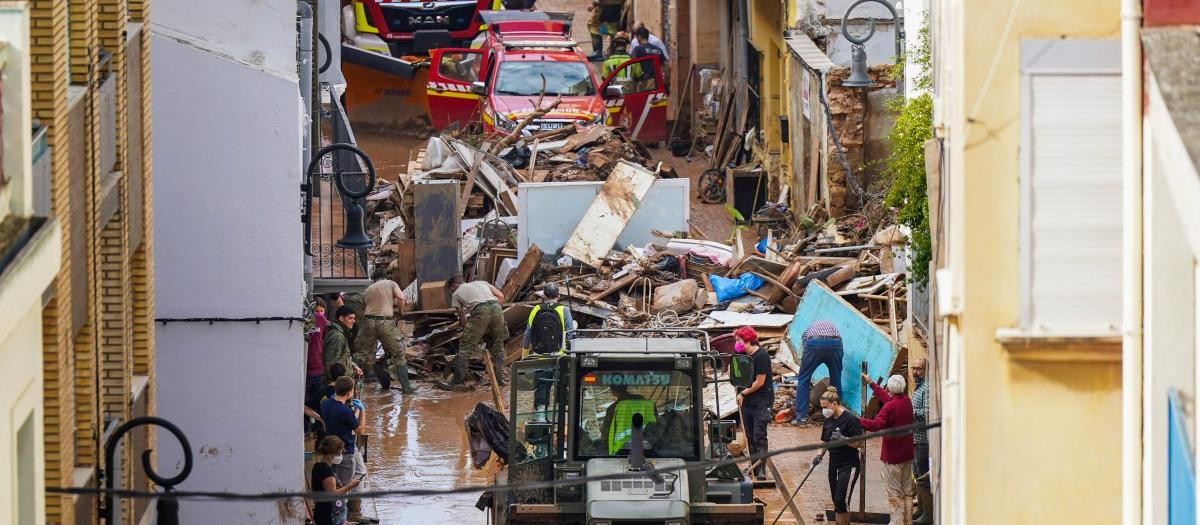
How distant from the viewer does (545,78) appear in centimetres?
3102

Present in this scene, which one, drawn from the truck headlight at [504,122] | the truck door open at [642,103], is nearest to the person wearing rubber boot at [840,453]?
the truck headlight at [504,122]

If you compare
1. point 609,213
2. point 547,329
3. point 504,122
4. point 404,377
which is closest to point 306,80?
point 404,377

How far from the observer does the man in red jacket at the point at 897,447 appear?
15250mm

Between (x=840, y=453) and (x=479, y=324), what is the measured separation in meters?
6.50

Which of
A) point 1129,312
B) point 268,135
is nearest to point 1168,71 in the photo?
point 1129,312

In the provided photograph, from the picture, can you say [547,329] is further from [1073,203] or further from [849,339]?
[1073,203]

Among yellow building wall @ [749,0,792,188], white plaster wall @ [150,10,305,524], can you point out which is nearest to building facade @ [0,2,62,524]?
white plaster wall @ [150,10,305,524]

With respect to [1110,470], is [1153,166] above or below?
above

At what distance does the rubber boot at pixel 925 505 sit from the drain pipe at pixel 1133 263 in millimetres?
8031

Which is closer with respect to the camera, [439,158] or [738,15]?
[439,158]

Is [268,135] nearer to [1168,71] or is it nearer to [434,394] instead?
[434,394]

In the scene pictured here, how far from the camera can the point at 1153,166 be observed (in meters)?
7.17

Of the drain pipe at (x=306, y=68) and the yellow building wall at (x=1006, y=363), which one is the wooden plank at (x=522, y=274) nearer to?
the drain pipe at (x=306, y=68)

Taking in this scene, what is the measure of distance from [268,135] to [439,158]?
11447 millimetres
